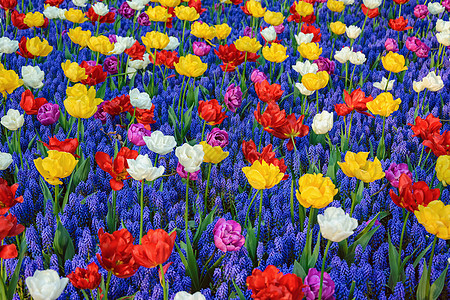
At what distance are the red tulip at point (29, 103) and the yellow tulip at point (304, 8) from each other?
2.55m

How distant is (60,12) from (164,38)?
1.56 meters

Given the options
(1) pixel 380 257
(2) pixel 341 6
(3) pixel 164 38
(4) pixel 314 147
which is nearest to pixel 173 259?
(1) pixel 380 257

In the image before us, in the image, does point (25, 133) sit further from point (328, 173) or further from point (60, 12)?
point (60, 12)

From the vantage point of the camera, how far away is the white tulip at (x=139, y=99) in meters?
2.50

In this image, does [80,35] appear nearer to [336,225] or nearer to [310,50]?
[310,50]

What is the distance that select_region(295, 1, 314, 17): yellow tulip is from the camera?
13.6ft

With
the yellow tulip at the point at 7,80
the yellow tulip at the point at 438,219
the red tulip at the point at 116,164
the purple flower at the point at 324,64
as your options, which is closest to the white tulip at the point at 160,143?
the red tulip at the point at 116,164

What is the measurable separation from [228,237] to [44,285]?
0.63 meters

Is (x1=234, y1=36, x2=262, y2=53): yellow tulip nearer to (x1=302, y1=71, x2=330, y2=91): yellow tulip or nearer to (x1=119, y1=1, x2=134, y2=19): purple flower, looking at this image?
(x1=302, y1=71, x2=330, y2=91): yellow tulip

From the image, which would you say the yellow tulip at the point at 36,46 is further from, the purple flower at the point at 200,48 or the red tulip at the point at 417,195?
the red tulip at the point at 417,195

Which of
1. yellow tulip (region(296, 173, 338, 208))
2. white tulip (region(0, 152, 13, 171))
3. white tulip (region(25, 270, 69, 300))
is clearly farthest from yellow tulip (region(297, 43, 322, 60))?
white tulip (region(25, 270, 69, 300))

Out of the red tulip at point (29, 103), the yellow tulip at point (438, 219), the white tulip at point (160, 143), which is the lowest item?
the red tulip at point (29, 103)

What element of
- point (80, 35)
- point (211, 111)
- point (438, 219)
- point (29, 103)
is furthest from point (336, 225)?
point (80, 35)

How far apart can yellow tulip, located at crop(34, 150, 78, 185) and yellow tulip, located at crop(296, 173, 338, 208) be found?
842mm
